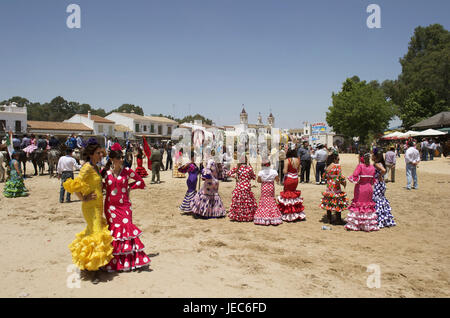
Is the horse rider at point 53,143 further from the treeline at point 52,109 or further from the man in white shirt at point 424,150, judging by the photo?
the treeline at point 52,109

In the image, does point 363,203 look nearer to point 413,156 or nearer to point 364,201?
point 364,201

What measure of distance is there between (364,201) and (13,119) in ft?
162

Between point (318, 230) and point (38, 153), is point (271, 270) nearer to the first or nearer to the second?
point (318, 230)

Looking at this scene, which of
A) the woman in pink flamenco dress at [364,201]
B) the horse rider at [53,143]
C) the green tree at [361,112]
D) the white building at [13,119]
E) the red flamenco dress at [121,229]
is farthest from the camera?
the green tree at [361,112]

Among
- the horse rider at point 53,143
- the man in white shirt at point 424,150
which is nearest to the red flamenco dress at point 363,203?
the horse rider at point 53,143

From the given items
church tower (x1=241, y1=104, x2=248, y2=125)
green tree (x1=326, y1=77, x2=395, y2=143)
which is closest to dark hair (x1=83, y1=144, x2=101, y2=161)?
green tree (x1=326, y1=77, x2=395, y2=143)

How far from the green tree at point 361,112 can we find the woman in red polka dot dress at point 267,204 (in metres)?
41.7

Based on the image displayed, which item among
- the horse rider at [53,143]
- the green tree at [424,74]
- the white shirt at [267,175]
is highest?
the green tree at [424,74]

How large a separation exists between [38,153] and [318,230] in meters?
15.5

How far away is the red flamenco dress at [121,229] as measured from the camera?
14.2ft

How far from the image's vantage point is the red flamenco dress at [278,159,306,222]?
25.6ft

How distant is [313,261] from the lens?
509cm

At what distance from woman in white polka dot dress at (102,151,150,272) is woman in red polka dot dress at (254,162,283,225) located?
373 cm

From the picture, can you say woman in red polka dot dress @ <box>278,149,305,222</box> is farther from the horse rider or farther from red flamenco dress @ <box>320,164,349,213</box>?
the horse rider
